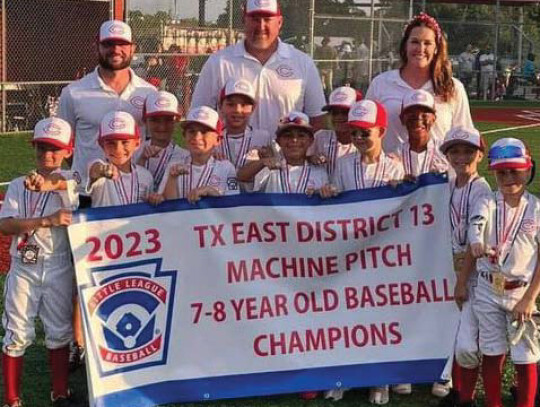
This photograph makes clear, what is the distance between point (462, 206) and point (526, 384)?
101 cm

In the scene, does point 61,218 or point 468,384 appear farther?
point 468,384

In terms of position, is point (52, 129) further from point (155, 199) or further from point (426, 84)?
point (426, 84)

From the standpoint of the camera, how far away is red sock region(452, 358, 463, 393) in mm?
4945

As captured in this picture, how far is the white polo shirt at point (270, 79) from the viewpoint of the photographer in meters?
5.74

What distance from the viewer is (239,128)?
5512 millimetres

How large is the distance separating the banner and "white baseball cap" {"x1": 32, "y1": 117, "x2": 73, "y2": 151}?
0.38 meters

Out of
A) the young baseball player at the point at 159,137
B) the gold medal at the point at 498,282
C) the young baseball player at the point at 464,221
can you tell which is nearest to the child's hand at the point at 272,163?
the young baseball player at the point at 159,137

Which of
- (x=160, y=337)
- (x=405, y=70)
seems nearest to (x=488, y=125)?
(x=405, y=70)

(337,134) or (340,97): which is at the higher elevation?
(340,97)

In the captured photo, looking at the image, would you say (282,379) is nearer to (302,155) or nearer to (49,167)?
(302,155)

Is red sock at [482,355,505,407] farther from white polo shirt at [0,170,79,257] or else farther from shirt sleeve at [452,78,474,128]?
white polo shirt at [0,170,79,257]

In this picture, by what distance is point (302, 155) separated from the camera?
522 centimetres

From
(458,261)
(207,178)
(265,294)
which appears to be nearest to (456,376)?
(458,261)

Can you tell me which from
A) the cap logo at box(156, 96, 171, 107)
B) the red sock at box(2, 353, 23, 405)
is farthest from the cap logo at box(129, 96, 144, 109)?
the red sock at box(2, 353, 23, 405)
